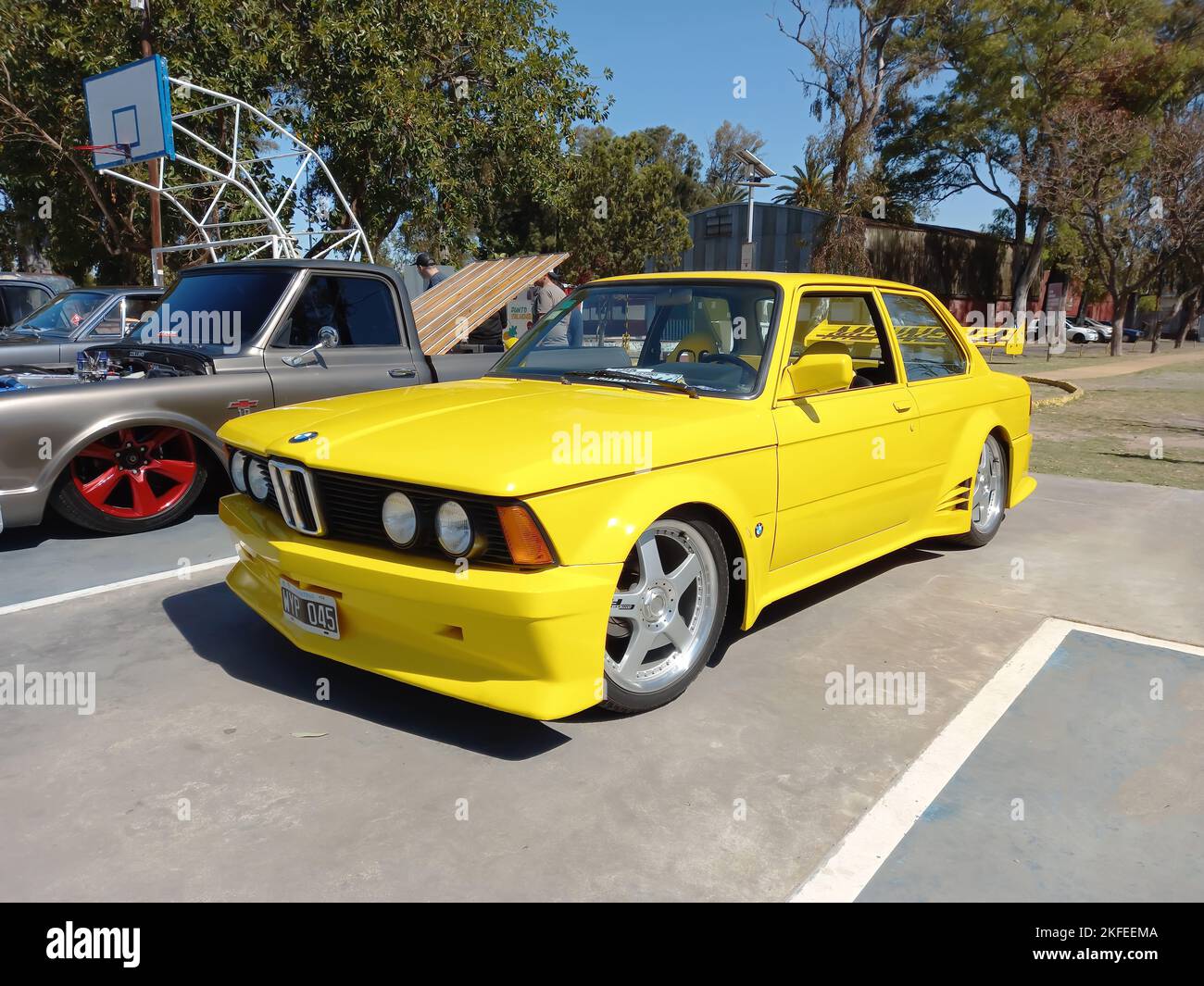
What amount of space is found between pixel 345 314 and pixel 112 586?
95.1 inches

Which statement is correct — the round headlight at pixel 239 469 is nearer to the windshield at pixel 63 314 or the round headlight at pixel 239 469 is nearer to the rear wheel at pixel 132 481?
the rear wheel at pixel 132 481

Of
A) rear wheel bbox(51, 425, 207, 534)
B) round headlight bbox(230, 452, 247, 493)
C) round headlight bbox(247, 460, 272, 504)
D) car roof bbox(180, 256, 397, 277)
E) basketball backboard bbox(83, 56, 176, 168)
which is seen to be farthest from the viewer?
basketball backboard bbox(83, 56, 176, 168)

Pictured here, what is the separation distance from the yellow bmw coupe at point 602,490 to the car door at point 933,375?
23 mm

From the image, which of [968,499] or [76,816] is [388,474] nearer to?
[76,816]

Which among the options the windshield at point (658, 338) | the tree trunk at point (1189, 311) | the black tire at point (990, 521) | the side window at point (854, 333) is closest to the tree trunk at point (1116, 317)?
the tree trunk at point (1189, 311)

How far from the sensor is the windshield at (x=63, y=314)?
28.3 feet

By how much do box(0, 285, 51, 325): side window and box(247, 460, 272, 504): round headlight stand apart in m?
10.3

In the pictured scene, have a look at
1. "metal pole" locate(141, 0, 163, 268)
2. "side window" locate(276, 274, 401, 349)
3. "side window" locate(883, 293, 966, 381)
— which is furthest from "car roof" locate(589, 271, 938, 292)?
"metal pole" locate(141, 0, 163, 268)

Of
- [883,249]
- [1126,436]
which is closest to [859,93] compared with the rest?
[883,249]

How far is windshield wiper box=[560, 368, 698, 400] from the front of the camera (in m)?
3.80

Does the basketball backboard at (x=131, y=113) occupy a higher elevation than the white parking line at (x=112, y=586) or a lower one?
higher

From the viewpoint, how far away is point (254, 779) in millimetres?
2830

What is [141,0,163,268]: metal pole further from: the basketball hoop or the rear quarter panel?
the rear quarter panel

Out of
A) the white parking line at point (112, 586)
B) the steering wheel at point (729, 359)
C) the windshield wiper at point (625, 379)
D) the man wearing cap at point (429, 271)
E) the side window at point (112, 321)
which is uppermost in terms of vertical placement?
the man wearing cap at point (429, 271)
